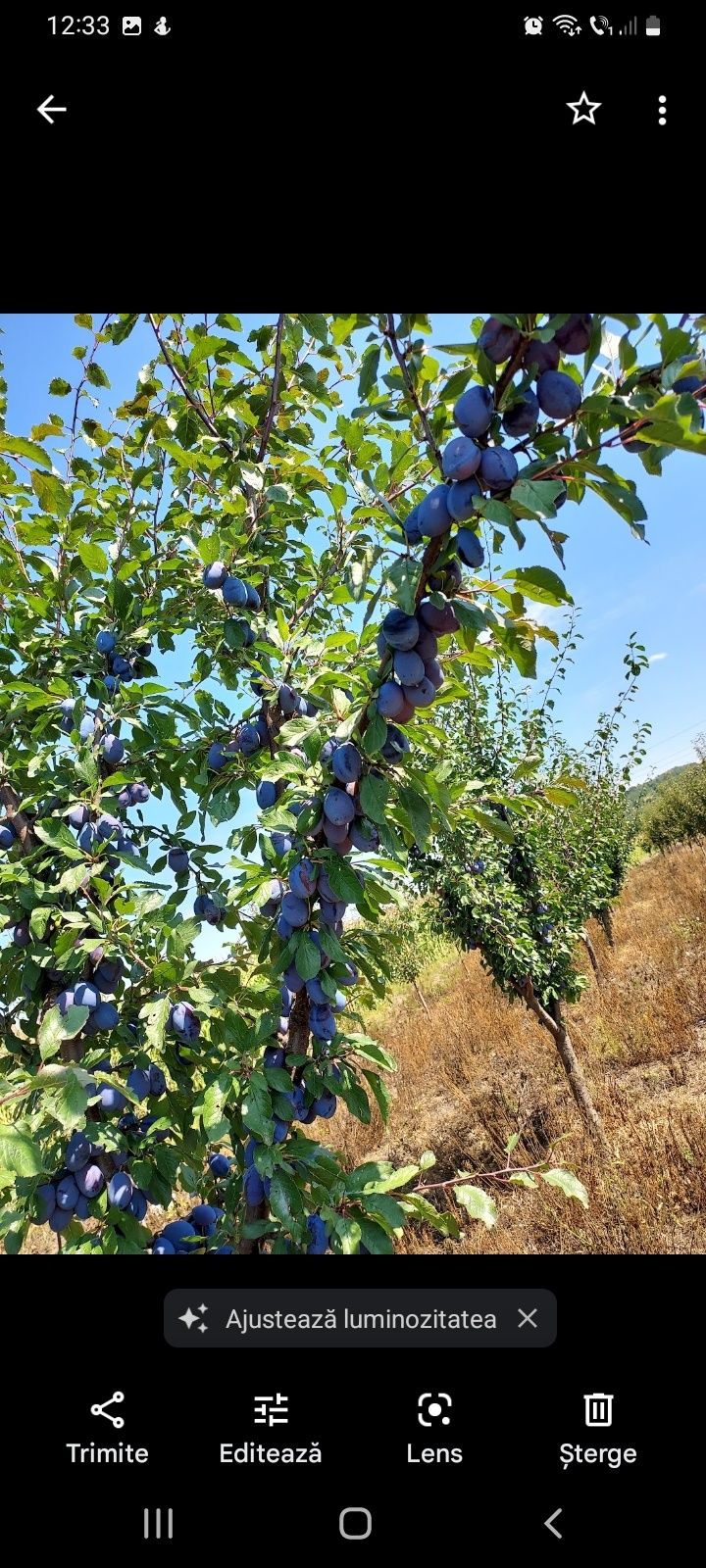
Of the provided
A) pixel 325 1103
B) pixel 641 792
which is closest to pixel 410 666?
pixel 325 1103

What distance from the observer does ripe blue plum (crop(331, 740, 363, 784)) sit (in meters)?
0.78

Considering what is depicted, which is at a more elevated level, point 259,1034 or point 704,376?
point 704,376

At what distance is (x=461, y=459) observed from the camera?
0.56 metres

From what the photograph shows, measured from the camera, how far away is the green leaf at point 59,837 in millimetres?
1048

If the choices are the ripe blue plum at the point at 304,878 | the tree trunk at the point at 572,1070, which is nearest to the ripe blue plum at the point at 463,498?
the ripe blue plum at the point at 304,878

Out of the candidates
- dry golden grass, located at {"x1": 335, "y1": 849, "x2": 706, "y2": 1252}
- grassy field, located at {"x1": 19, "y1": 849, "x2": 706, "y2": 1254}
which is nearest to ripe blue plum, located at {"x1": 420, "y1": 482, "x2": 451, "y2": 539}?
grassy field, located at {"x1": 19, "y1": 849, "x2": 706, "y2": 1254}

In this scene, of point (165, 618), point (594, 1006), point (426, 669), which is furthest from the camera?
point (594, 1006)

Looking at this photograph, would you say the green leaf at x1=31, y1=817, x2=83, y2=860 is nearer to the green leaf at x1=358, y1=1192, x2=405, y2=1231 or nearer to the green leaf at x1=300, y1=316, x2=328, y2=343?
the green leaf at x1=358, y1=1192, x2=405, y2=1231

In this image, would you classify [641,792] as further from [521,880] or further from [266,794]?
[266,794]
